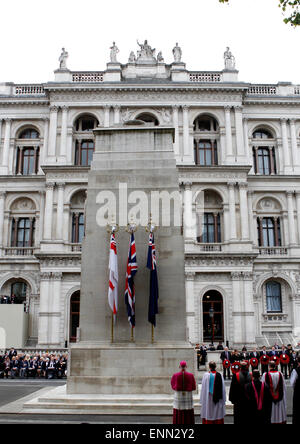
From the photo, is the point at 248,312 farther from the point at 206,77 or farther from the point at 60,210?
the point at 206,77

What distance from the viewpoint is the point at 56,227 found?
36.3 m

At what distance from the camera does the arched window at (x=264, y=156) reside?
4006cm

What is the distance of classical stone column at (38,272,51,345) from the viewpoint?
33594mm

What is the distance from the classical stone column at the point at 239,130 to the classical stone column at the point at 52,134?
15631 mm

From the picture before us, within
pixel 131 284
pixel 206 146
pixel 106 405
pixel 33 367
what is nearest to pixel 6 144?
pixel 206 146

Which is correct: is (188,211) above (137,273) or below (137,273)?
above

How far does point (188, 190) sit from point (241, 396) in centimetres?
2909

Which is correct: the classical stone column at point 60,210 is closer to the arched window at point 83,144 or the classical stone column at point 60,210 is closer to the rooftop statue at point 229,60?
the arched window at point 83,144

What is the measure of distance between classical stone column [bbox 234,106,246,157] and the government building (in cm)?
12

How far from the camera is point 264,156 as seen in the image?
133 ft

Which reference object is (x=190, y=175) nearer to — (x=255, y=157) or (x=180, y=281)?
(x=255, y=157)

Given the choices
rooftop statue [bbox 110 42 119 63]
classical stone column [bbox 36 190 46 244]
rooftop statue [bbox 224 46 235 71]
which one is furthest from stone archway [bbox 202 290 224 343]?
rooftop statue [bbox 110 42 119 63]
